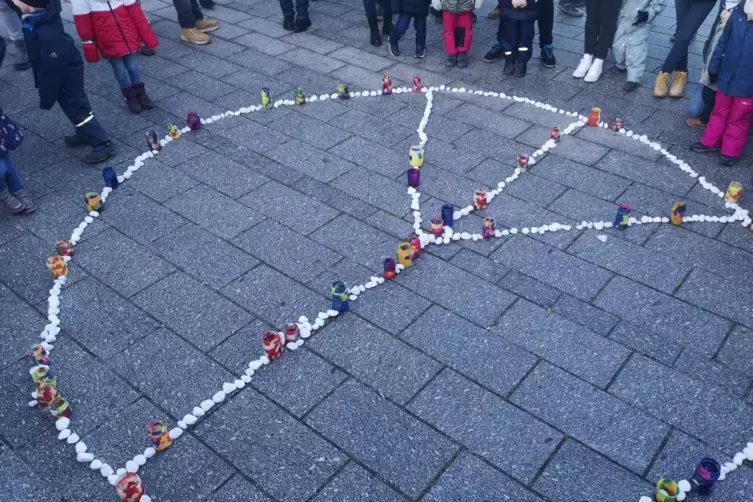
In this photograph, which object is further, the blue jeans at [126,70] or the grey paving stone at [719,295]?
the blue jeans at [126,70]

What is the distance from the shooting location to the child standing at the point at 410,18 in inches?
330

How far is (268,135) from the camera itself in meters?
7.11

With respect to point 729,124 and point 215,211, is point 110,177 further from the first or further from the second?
point 729,124

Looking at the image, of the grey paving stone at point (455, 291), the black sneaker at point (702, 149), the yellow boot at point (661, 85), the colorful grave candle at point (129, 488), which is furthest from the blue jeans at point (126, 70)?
the black sneaker at point (702, 149)

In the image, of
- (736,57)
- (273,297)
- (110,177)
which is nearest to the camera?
(273,297)

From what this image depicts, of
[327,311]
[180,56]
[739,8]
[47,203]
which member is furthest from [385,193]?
[180,56]

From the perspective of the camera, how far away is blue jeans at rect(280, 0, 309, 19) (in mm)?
9523

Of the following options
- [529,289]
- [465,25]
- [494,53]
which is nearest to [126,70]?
[465,25]

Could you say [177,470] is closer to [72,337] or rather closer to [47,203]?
[72,337]

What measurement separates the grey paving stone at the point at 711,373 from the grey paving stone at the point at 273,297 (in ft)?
8.31

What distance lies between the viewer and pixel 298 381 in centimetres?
434

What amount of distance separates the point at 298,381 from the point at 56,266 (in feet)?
7.42

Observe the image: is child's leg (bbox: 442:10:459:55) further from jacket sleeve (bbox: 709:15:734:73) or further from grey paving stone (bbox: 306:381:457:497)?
grey paving stone (bbox: 306:381:457:497)

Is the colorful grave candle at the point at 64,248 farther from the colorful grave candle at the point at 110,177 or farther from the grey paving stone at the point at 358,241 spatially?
the grey paving stone at the point at 358,241
